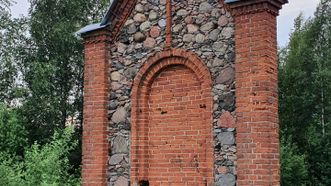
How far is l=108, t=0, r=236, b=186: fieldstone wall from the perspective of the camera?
6500mm

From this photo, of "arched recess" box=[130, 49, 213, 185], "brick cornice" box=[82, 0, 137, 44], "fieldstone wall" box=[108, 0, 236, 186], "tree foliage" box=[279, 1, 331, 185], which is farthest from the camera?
"tree foliage" box=[279, 1, 331, 185]

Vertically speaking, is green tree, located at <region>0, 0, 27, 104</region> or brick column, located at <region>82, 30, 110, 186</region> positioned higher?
green tree, located at <region>0, 0, 27, 104</region>

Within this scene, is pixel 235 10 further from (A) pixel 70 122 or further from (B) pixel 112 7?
(A) pixel 70 122

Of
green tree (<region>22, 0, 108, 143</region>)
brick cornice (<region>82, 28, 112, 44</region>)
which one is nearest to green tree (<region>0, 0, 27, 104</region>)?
green tree (<region>22, 0, 108, 143</region>)

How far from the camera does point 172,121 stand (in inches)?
283

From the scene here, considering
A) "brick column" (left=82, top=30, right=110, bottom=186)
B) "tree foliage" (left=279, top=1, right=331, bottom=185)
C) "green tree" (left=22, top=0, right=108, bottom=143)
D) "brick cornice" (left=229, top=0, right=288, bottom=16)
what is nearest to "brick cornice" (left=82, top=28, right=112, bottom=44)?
"brick column" (left=82, top=30, right=110, bottom=186)

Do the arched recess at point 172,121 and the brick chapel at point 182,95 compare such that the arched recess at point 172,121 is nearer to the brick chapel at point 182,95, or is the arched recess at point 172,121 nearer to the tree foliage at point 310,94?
the brick chapel at point 182,95

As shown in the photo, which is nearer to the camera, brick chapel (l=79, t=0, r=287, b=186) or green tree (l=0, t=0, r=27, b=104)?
brick chapel (l=79, t=0, r=287, b=186)

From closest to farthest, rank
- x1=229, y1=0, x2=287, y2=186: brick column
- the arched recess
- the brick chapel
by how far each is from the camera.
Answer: x1=229, y1=0, x2=287, y2=186: brick column
the brick chapel
the arched recess

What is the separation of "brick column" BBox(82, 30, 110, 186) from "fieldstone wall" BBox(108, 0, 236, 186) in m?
0.12

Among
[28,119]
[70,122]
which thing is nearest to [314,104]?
[70,122]

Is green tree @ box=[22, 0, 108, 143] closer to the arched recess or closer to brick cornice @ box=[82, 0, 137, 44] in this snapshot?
brick cornice @ box=[82, 0, 137, 44]

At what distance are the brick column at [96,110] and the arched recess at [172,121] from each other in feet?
1.80

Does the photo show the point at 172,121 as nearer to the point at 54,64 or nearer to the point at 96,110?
the point at 96,110
